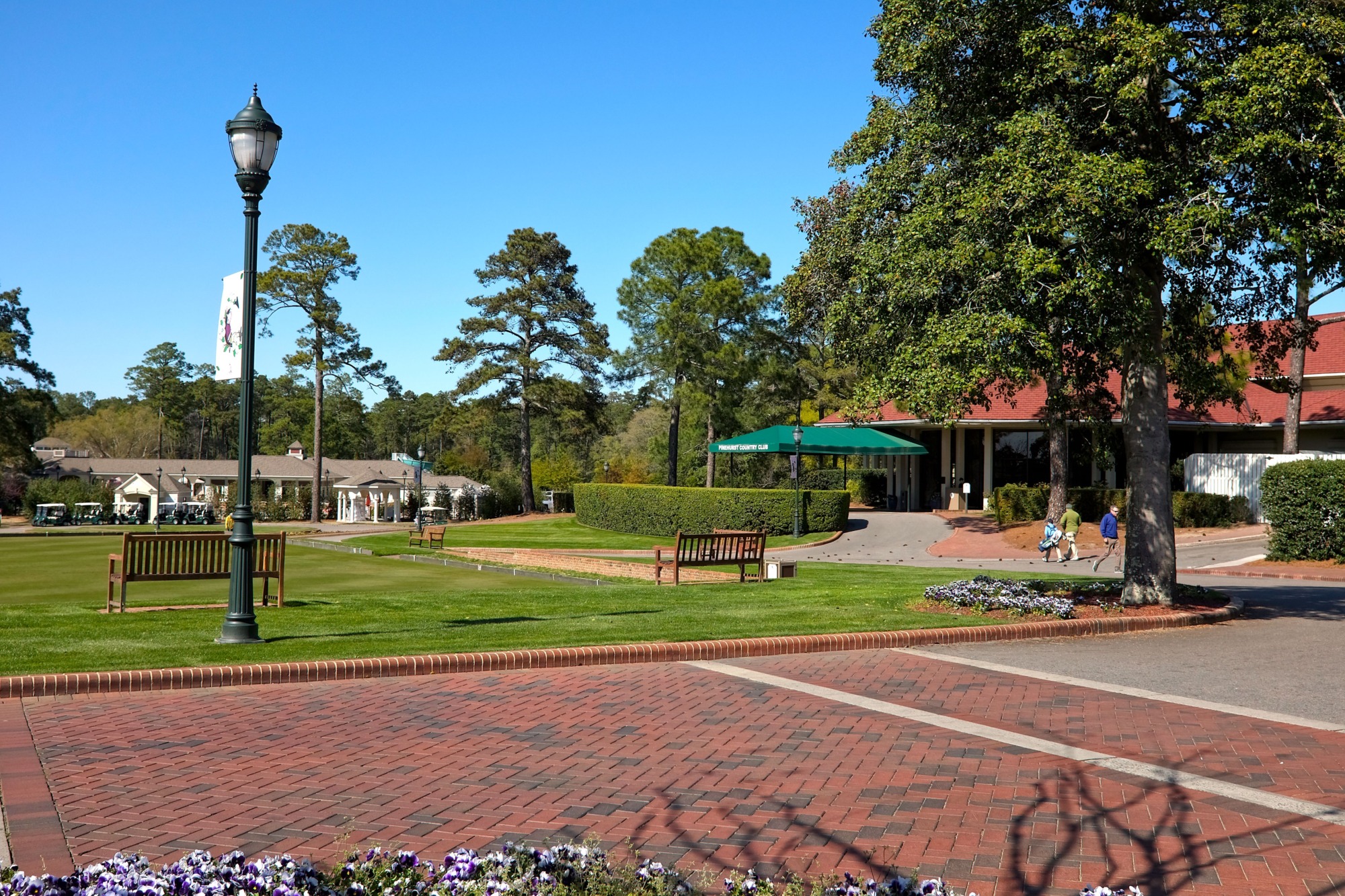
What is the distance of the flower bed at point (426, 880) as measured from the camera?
132 inches

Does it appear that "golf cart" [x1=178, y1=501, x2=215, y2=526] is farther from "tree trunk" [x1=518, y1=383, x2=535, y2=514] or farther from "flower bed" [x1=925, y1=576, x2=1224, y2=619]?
"flower bed" [x1=925, y1=576, x2=1224, y2=619]

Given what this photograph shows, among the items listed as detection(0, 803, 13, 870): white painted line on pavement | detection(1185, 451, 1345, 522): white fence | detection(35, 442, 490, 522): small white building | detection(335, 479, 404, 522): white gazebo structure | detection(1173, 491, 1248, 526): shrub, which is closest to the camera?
detection(0, 803, 13, 870): white painted line on pavement

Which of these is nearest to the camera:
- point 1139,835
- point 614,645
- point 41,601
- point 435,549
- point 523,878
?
point 523,878

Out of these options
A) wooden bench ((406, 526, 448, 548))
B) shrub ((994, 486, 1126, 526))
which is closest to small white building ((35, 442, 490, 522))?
wooden bench ((406, 526, 448, 548))

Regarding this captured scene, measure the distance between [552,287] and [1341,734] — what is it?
157 feet

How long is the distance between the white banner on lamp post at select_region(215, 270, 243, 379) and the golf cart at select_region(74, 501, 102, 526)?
5233 centimetres

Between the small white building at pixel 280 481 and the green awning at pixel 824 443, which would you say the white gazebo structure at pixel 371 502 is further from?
the green awning at pixel 824 443

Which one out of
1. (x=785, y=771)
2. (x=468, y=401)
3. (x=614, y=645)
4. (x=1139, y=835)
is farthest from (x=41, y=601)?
(x=468, y=401)

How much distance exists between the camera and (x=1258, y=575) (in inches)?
815

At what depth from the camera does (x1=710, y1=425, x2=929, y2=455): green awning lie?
117ft

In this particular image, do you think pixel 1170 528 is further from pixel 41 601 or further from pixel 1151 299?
pixel 41 601

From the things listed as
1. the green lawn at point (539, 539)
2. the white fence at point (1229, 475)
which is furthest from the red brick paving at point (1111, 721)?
the white fence at point (1229, 475)

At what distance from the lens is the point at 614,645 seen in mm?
9281

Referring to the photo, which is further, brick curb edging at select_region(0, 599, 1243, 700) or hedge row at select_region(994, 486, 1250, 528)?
hedge row at select_region(994, 486, 1250, 528)
